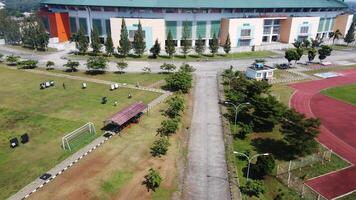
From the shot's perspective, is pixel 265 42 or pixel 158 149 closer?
pixel 158 149

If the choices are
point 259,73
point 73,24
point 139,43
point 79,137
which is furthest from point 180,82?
point 73,24

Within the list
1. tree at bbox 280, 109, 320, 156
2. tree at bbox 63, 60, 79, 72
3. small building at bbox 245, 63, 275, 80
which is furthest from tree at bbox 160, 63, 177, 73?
tree at bbox 280, 109, 320, 156

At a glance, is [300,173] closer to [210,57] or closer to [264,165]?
[264,165]

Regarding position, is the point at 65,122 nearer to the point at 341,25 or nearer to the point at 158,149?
the point at 158,149

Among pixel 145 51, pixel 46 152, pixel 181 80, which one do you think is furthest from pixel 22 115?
pixel 145 51

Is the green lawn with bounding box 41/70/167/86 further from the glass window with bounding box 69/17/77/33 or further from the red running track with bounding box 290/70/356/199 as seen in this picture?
the glass window with bounding box 69/17/77/33

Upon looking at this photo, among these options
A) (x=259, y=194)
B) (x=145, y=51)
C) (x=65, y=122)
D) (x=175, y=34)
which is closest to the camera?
(x=259, y=194)
